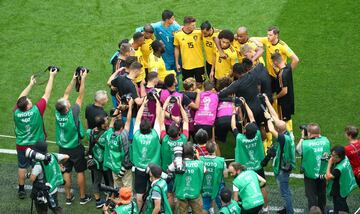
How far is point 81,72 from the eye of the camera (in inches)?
465

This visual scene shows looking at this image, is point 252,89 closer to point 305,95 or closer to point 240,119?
point 240,119

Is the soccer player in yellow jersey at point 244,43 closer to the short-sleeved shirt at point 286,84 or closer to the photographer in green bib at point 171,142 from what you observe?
the short-sleeved shirt at point 286,84

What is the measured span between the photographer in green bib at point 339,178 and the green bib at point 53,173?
A: 3.73 metres

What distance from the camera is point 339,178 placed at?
→ 10336 millimetres

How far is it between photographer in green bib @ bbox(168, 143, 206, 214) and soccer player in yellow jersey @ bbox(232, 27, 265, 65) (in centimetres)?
326

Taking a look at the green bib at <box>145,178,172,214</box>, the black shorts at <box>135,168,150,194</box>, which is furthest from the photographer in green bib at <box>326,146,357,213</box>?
the black shorts at <box>135,168,150,194</box>

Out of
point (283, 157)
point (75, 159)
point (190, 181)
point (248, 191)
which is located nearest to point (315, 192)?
point (283, 157)

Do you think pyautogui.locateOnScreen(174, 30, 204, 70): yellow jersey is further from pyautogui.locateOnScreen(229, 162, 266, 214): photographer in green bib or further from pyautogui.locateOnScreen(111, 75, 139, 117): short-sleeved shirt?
pyautogui.locateOnScreen(229, 162, 266, 214): photographer in green bib

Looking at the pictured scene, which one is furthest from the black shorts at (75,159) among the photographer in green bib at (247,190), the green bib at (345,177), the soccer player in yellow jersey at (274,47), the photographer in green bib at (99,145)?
the soccer player in yellow jersey at (274,47)

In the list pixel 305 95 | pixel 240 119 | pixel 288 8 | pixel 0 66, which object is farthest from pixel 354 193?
pixel 0 66

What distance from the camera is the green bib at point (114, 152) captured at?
10.8 meters

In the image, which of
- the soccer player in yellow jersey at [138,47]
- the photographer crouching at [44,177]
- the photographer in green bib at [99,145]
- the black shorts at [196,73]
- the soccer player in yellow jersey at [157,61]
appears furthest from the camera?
the black shorts at [196,73]

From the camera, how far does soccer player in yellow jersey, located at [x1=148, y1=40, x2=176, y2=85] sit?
12531 mm

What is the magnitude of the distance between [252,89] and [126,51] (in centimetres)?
220
